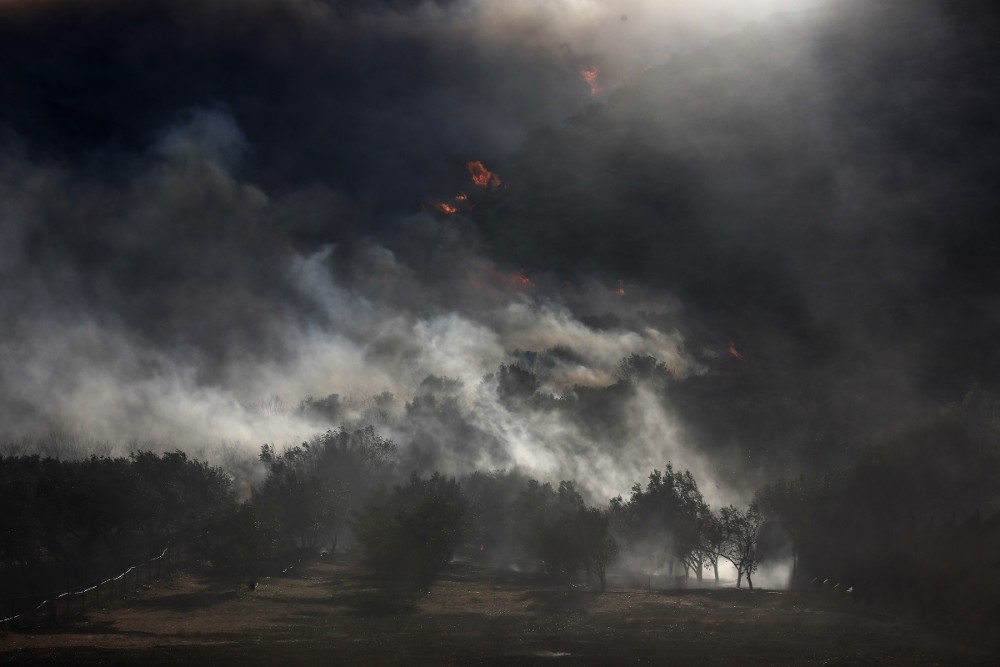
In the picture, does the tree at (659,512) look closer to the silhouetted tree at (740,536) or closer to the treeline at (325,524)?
the treeline at (325,524)

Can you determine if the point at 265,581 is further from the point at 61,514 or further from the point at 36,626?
the point at 36,626

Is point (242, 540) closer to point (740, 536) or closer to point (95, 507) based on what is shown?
point (95, 507)

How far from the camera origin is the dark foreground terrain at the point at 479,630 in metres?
64.6

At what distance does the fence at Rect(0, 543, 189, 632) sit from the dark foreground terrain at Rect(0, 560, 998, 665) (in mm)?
2910

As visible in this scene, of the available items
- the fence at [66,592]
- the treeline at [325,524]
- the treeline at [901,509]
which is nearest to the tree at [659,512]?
the treeline at [325,524]

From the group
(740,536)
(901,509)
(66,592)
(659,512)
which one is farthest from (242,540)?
(901,509)

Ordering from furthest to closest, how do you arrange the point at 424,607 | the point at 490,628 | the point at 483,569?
the point at 483,569
the point at 424,607
the point at 490,628

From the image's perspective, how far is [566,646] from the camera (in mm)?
73000

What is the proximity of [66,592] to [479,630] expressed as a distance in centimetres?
5241

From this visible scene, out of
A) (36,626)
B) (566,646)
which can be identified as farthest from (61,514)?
(566,646)

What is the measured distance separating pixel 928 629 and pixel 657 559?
93.5m

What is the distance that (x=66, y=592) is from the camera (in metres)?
96.1

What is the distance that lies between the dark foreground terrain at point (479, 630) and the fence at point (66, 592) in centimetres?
291

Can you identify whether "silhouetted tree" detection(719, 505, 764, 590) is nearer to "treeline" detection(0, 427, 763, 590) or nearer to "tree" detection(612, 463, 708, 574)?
"treeline" detection(0, 427, 763, 590)
